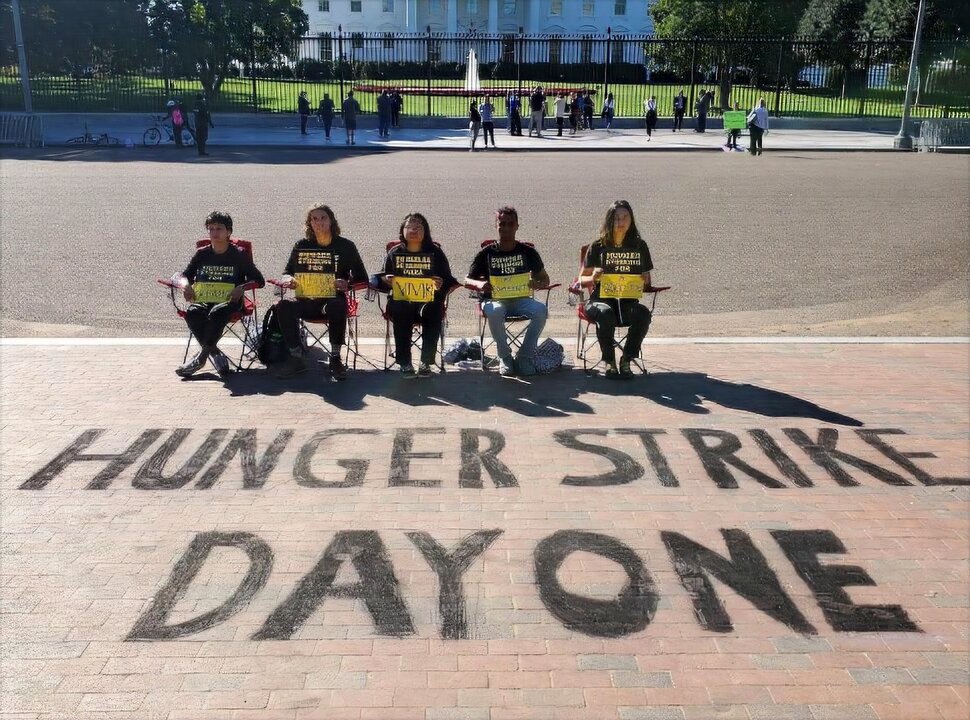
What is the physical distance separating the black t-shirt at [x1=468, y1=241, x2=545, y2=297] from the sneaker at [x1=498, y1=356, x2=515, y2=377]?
22.9 inches

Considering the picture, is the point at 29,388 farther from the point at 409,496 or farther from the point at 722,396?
the point at 722,396

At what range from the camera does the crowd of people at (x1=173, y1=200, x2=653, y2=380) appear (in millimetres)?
8055

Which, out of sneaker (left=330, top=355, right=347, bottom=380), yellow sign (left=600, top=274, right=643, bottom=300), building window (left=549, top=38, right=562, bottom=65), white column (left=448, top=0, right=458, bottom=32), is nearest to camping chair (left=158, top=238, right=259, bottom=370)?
sneaker (left=330, top=355, right=347, bottom=380)

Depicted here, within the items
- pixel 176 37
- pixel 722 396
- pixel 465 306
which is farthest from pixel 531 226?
pixel 176 37

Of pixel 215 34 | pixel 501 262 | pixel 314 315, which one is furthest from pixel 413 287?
pixel 215 34

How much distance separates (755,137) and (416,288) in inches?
915

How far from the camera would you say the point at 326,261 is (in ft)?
26.7

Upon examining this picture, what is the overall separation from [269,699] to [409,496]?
1998 millimetres

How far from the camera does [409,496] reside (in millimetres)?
5844

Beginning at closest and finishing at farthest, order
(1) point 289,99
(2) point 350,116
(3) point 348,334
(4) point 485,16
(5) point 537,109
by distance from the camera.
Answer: (3) point 348,334, (2) point 350,116, (5) point 537,109, (1) point 289,99, (4) point 485,16

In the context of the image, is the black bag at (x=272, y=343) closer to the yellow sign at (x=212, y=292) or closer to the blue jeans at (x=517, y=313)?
the yellow sign at (x=212, y=292)

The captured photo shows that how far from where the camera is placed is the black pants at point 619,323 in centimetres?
805

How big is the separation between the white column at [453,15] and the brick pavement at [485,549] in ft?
274

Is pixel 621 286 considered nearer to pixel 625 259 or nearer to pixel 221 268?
pixel 625 259
